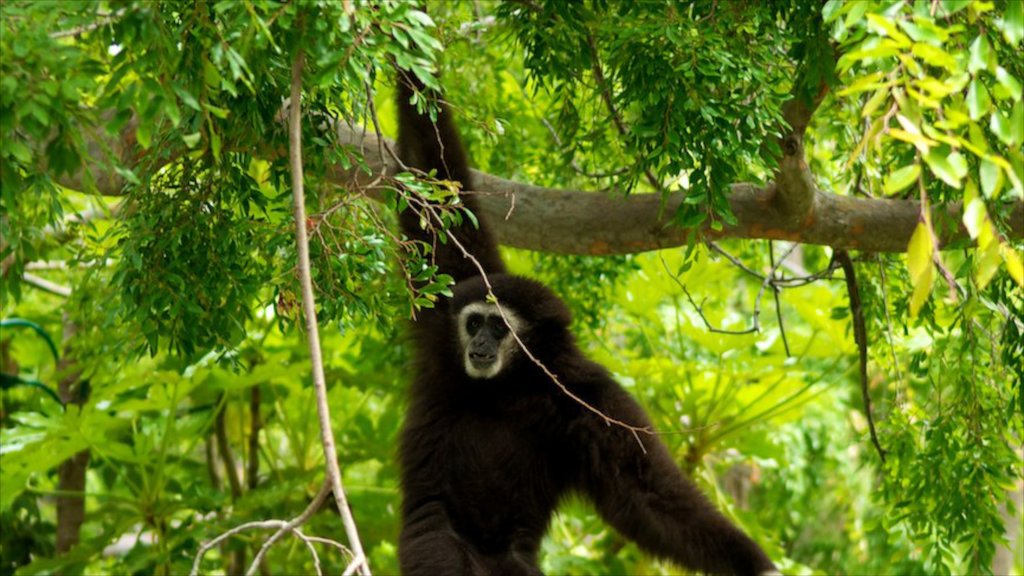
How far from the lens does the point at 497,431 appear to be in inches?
213

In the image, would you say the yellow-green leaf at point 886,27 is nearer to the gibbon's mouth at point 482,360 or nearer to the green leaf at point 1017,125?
the green leaf at point 1017,125

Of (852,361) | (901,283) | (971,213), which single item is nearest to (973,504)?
(901,283)

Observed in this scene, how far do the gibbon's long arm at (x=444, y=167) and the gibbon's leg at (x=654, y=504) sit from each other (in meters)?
0.90

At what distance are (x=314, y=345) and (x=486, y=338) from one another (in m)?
2.62

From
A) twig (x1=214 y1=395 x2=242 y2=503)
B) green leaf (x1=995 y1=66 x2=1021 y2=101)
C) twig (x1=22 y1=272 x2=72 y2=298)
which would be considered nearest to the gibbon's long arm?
twig (x1=214 y1=395 x2=242 y2=503)

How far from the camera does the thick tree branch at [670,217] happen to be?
5.24m

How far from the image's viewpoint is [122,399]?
24.5ft

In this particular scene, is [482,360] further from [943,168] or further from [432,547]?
[943,168]

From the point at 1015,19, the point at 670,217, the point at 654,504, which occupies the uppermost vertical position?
the point at 670,217

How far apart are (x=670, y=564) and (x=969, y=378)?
171 centimetres

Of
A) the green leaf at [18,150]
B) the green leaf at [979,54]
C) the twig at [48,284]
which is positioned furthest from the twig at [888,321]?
the twig at [48,284]

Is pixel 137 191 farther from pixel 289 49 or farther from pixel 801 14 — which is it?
pixel 801 14

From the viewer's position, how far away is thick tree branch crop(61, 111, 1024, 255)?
524 centimetres

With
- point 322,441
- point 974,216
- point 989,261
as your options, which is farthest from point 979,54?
point 322,441
